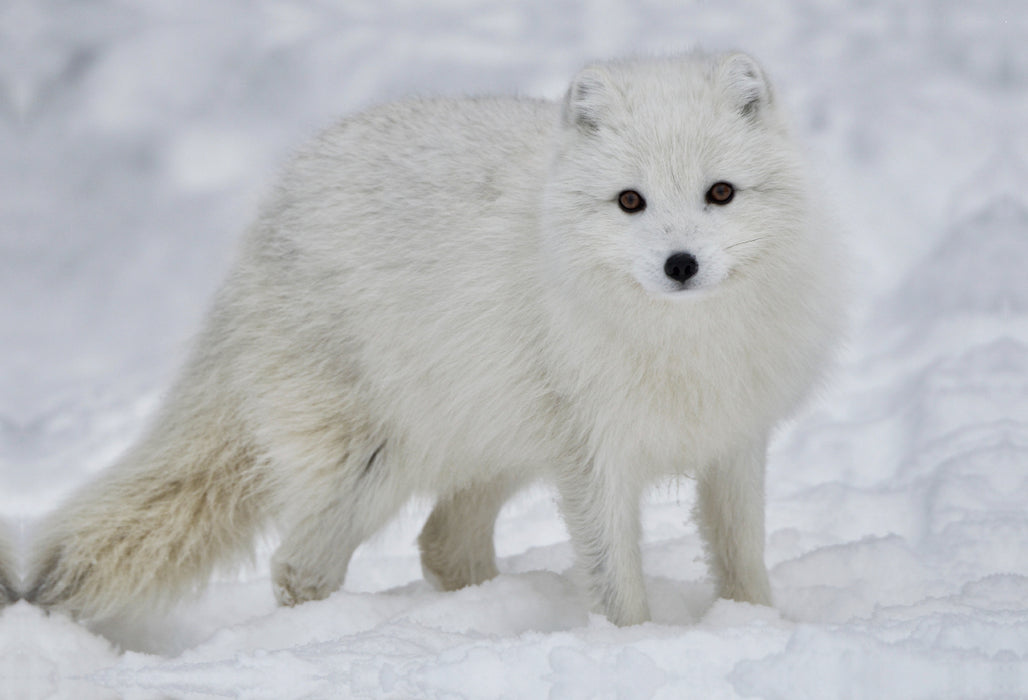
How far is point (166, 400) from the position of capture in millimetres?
4613

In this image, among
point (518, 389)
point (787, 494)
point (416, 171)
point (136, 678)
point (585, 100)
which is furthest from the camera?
point (787, 494)

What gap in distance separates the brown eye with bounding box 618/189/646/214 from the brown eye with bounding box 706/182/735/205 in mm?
188

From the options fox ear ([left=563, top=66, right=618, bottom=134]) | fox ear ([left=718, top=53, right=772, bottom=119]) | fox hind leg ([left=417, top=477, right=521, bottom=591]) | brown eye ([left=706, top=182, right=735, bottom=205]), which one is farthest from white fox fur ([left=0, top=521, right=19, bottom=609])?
fox ear ([left=718, top=53, right=772, bottom=119])

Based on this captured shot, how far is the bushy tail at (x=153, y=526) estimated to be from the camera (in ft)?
13.8

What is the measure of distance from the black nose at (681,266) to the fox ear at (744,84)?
0.58 meters

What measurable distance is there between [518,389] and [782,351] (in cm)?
85

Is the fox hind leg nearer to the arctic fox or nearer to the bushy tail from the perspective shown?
the arctic fox

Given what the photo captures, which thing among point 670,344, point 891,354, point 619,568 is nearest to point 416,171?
point 670,344

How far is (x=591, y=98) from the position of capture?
3.72 metres

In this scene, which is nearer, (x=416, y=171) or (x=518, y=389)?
(x=518, y=389)

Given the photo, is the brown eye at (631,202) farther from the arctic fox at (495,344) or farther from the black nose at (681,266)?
the black nose at (681,266)

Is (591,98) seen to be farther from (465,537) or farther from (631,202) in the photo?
(465,537)

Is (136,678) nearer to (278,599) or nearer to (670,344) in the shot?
(278,599)

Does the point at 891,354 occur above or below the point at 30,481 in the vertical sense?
below
